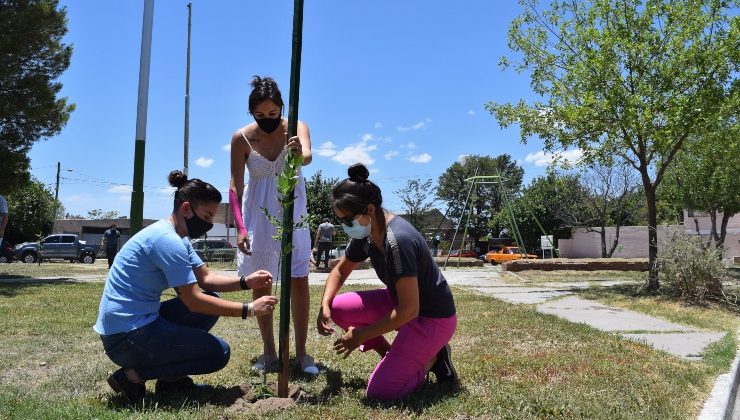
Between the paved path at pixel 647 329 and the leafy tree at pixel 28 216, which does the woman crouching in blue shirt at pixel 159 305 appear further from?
the leafy tree at pixel 28 216

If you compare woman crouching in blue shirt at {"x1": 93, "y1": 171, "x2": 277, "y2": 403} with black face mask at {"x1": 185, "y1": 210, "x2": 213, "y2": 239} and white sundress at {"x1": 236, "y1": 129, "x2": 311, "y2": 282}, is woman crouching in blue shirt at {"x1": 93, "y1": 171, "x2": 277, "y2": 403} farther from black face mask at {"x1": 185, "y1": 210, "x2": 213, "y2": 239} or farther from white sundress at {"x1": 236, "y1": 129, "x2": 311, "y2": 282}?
white sundress at {"x1": 236, "y1": 129, "x2": 311, "y2": 282}

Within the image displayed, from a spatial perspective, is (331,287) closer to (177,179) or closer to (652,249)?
(177,179)

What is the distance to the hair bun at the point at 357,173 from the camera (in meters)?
3.29

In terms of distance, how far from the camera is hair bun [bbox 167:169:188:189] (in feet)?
11.0

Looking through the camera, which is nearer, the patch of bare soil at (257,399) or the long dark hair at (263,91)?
the patch of bare soil at (257,399)

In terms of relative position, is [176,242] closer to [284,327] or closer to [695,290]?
[284,327]

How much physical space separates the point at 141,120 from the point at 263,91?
324 cm

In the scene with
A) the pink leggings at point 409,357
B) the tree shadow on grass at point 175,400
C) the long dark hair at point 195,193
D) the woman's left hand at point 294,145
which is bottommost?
the tree shadow on grass at point 175,400

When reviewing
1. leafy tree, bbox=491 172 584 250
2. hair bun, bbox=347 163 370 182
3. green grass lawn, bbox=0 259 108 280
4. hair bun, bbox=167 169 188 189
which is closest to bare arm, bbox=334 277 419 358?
hair bun, bbox=347 163 370 182

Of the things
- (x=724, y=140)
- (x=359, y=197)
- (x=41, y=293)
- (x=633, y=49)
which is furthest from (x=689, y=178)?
(x=359, y=197)

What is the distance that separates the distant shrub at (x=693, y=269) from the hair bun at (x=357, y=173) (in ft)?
23.1

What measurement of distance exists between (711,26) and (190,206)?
9.39 metres

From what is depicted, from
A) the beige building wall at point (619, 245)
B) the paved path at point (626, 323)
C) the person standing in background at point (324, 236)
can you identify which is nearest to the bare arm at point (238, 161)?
the paved path at point (626, 323)

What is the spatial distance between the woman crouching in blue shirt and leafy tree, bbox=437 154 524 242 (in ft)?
159
